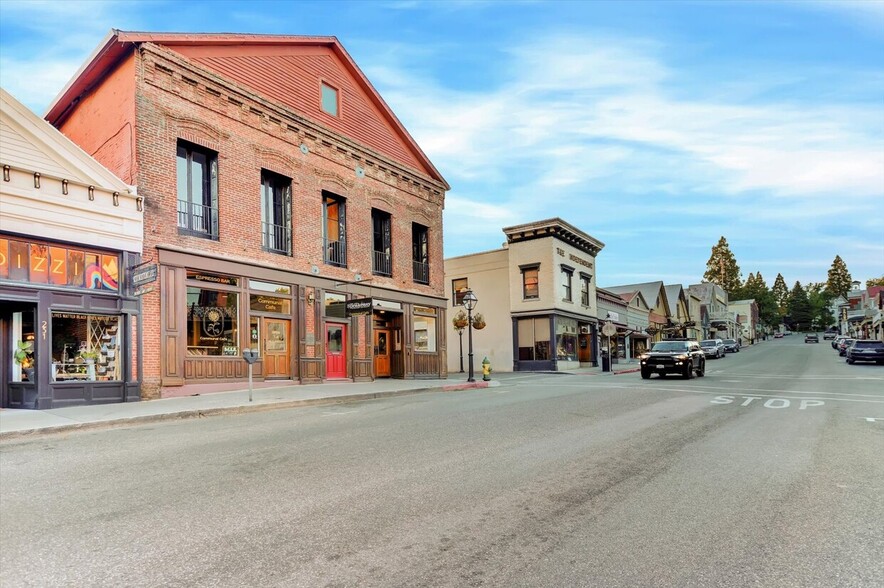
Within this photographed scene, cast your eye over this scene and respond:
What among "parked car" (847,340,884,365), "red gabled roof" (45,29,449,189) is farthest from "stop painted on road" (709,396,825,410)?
"parked car" (847,340,884,365)

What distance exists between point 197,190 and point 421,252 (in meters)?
10.8

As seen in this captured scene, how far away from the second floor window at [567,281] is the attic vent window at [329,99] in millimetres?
19887

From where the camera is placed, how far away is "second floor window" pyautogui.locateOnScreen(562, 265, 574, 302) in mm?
36691

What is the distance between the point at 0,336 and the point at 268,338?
660cm

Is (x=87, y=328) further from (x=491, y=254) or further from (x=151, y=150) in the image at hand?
(x=491, y=254)

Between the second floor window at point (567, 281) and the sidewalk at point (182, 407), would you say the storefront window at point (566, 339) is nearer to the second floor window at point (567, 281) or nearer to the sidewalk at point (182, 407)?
the second floor window at point (567, 281)

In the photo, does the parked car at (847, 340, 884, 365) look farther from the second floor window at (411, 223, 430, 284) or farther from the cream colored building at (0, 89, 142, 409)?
the cream colored building at (0, 89, 142, 409)

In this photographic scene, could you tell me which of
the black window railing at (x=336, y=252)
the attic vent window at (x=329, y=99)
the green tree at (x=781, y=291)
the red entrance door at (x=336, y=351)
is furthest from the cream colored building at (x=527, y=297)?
the green tree at (x=781, y=291)

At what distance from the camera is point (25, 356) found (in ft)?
40.8

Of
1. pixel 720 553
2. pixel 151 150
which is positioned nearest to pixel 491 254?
pixel 151 150

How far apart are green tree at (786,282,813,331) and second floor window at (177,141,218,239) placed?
17407cm

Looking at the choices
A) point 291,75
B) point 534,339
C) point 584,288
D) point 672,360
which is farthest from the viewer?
point 584,288

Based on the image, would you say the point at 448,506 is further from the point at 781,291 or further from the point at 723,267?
the point at 781,291

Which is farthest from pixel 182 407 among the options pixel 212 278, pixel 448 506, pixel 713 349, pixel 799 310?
pixel 799 310
